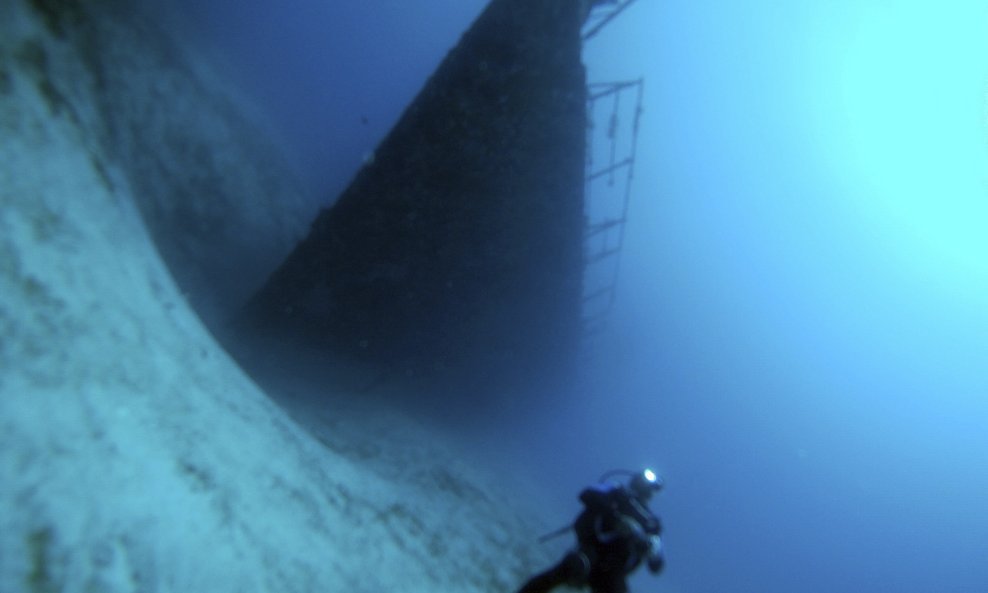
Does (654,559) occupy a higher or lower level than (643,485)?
lower

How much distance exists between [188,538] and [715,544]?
22.9 metres

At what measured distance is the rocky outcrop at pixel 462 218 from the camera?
627 centimetres

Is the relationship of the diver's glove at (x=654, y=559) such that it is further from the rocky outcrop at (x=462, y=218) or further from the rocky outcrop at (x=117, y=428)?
the rocky outcrop at (x=462, y=218)

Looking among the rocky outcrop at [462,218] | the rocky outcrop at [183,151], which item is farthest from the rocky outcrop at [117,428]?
the rocky outcrop at [462,218]

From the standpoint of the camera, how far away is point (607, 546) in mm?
4027

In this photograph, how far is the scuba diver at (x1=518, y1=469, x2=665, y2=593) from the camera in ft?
12.4

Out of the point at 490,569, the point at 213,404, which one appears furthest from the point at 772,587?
the point at 213,404

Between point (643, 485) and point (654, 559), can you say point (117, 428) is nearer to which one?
point (654, 559)

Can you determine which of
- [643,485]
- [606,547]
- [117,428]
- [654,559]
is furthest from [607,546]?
[117,428]

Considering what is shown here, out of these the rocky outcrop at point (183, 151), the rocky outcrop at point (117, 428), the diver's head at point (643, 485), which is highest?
the rocky outcrop at point (183, 151)

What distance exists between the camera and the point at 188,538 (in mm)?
2326

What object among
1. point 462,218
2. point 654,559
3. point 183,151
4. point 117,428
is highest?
point 462,218

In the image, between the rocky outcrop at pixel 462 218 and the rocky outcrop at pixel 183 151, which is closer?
the rocky outcrop at pixel 183 151

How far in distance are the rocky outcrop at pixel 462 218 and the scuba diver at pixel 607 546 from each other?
4.11 metres
